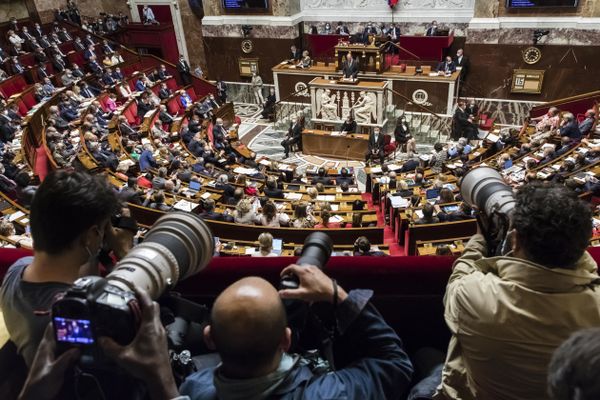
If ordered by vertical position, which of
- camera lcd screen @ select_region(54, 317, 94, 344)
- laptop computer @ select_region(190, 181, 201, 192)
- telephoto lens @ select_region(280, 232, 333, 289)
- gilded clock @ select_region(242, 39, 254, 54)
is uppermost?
camera lcd screen @ select_region(54, 317, 94, 344)

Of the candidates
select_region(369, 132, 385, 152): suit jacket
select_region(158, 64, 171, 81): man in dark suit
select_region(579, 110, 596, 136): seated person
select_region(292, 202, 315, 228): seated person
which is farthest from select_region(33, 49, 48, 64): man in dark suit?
select_region(579, 110, 596, 136): seated person

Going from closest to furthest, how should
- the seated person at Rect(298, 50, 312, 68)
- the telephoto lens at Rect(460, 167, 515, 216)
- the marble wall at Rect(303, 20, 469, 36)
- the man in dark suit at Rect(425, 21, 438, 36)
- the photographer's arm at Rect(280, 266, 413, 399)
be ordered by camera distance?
the photographer's arm at Rect(280, 266, 413, 399)
the telephoto lens at Rect(460, 167, 515, 216)
the man in dark suit at Rect(425, 21, 438, 36)
the marble wall at Rect(303, 20, 469, 36)
the seated person at Rect(298, 50, 312, 68)

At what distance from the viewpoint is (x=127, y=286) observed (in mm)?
1377

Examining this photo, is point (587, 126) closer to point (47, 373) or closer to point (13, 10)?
point (47, 373)

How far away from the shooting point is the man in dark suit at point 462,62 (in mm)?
13891

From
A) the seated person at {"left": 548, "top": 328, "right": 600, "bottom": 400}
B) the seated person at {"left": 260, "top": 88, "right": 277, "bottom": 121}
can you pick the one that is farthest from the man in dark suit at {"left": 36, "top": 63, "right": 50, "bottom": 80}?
the seated person at {"left": 548, "top": 328, "right": 600, "bottom": 400}

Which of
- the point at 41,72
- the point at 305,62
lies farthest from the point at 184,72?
the point at 41,72

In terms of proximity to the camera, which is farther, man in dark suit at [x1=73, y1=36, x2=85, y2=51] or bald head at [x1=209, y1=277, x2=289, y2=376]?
man in dark suit at [x1=73, y1=36, x2=85, y2=51]

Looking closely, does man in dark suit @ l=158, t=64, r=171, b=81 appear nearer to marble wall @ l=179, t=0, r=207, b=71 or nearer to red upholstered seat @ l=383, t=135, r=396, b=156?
marble wall @ l=179, t=0, r=207, b=71

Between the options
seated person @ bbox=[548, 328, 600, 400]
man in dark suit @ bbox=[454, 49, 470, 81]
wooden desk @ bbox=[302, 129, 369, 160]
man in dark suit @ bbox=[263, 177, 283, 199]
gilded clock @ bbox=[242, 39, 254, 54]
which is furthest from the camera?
gilded clock @ bbox=[242, 39, 254, 54]

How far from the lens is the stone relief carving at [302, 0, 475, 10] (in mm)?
14752

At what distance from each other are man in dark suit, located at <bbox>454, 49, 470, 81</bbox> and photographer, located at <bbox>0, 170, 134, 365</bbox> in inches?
554

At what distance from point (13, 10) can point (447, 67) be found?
15.0 meters

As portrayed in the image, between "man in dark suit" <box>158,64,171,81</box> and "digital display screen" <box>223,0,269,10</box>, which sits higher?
"digital display screen" <box>223,0,269,10</box>
